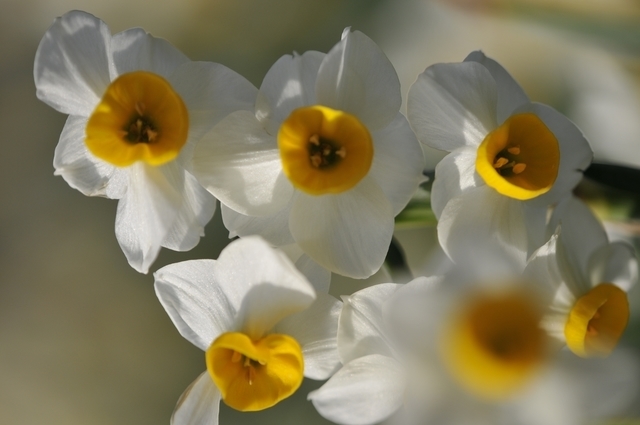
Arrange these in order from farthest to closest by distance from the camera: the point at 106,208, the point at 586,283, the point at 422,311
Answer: the point at 106,208, the point at 586,283, the point at 422,311

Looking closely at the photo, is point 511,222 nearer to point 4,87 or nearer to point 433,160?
point 433,160

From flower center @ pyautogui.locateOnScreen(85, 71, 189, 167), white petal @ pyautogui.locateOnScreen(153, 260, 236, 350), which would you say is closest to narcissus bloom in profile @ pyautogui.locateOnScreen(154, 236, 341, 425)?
white petal @ pyautogui.locateOnScreen(153, 260, 236, 350)

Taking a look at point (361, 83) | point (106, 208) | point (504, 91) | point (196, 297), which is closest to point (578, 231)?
point (504, 91)

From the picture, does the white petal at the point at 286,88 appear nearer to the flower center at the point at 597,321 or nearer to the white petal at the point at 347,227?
the white petal at the point at 347,227

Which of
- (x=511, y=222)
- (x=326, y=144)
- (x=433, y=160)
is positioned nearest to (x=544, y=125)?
(x=511, y=222)

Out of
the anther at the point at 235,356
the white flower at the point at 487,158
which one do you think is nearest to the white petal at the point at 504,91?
the white flower at the point at 487,158

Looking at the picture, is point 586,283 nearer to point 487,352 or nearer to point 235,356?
point 487,352
